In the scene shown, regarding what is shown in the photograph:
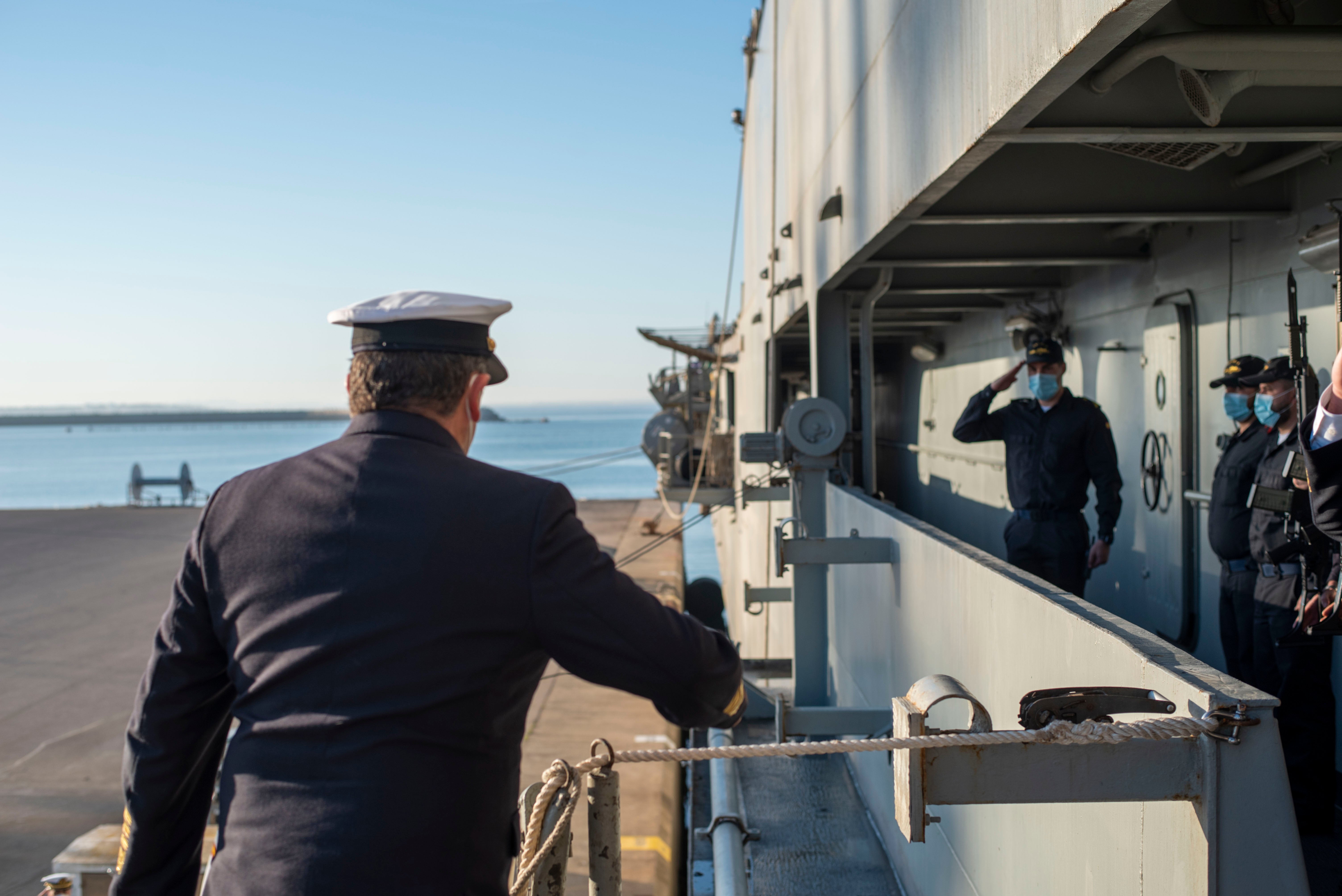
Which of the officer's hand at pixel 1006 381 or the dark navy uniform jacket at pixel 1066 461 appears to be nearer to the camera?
the dark navy uniform jacket at pixel 1066 461

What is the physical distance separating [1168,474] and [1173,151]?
3097mm

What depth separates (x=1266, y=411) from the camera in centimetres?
388

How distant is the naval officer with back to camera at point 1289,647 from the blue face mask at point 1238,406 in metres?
0.22

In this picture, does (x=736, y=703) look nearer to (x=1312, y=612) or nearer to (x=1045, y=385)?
(x=1312, y=612)

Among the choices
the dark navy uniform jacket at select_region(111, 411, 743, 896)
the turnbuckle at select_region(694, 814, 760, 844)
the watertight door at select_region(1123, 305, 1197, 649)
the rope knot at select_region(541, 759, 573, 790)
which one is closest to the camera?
the dark navy uniform jacket at select_region(111, 411, 743, 896)

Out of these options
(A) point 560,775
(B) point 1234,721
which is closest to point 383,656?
(A) point 560,775

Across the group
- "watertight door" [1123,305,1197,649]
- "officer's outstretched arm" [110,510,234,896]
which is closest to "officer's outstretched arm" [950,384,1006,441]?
"watertight door" [1123,305,1197,649]

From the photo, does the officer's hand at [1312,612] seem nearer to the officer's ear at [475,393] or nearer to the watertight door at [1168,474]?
the watertight door at [1168,474]

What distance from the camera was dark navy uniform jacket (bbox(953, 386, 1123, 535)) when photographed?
4844 mm

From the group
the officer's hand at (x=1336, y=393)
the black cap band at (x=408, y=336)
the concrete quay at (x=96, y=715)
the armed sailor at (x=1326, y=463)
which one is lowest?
the concrete quay at (x=96, y=715)

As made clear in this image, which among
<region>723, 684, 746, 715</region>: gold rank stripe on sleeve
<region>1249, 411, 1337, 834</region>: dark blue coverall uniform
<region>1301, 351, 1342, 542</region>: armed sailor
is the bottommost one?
<region>1249, 411, 1337, 834</region>: dark blue coverall uniform

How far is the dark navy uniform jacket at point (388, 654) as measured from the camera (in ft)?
4.54

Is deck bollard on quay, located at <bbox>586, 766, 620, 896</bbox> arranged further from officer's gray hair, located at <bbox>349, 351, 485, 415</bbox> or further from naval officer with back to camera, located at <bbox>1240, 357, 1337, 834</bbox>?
naval officer with back to camera, located at <bbox>1240, 357, 1337, 834</bbox>

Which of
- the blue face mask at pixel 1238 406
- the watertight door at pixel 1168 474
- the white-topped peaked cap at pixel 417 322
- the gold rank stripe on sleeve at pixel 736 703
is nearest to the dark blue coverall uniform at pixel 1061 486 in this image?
the blue face mask at pixel 1238 406
